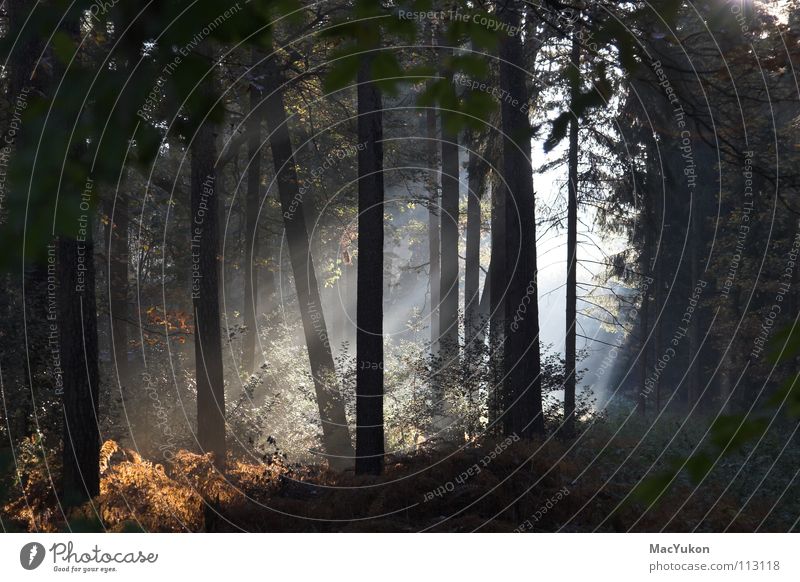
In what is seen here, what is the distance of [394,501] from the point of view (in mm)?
10445

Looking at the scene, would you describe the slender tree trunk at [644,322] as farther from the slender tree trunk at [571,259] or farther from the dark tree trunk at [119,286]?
the dark tree trunk at [119,286]

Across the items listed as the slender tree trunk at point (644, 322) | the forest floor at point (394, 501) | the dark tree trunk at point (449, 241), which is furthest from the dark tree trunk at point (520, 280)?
the slender tree trunk at point (644, 322)

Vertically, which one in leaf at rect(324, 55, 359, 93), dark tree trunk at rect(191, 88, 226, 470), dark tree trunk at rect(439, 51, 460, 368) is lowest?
leaf at rect(324, 55, 359, 93)

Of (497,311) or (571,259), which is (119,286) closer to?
(497,311)

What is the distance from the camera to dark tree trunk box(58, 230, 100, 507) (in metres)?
9.48

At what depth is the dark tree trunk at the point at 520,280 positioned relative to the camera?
14773mm

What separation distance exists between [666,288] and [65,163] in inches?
1290

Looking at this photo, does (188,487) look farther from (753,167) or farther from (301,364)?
(301,364)

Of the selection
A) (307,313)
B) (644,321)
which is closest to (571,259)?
(307,313)

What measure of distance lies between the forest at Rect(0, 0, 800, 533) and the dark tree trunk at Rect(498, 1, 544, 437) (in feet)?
0.20

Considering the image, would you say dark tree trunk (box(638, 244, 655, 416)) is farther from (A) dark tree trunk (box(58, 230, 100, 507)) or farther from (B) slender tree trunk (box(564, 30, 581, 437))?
(A) dark tree trunk (box(58, 230, 100, 507))

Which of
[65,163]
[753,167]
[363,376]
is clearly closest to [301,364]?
[363,376]

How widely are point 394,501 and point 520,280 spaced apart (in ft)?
20.0
